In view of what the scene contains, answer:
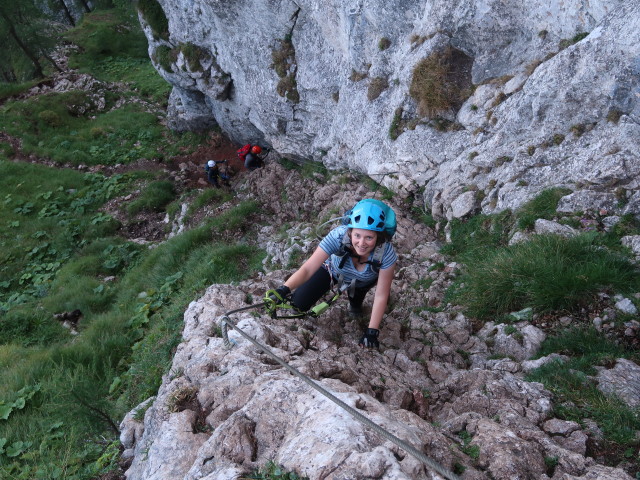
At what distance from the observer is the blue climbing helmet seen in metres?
4.33

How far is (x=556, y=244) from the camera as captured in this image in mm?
4973

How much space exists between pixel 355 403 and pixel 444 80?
7.21 metres

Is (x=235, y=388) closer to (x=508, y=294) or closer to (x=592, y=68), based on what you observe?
(x=508, y=294)

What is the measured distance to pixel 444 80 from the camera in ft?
27.6

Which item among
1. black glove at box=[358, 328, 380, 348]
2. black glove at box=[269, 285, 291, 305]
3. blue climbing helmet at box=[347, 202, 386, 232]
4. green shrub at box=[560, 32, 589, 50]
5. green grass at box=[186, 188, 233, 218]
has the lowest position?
green grass at box=[186, 188, 233, 218]

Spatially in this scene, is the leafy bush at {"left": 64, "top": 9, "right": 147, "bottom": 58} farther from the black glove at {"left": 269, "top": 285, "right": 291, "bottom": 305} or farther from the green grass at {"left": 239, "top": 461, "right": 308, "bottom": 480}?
the green grass at {"left": 239, "top": 461, "right": 308, "bottom": 480}

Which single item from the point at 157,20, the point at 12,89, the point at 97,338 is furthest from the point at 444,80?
the point at 12,89

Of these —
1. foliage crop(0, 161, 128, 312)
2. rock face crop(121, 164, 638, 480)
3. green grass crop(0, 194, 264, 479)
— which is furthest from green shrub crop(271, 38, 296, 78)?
rock face crop(121, 164, 638, 480)

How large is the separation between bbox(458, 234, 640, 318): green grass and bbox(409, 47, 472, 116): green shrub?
398cm

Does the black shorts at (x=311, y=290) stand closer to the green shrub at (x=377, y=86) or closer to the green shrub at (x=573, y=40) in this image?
the green shrub at (x=573, y=40)

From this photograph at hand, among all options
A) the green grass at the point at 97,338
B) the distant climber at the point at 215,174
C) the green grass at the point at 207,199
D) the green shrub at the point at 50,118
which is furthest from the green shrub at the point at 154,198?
the green shrub at the point at 50,118

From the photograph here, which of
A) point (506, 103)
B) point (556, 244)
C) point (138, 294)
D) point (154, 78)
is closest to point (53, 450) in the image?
point (138, 294)

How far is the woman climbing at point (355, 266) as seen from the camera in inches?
173

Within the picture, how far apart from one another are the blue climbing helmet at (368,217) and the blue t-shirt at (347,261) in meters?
0.25
